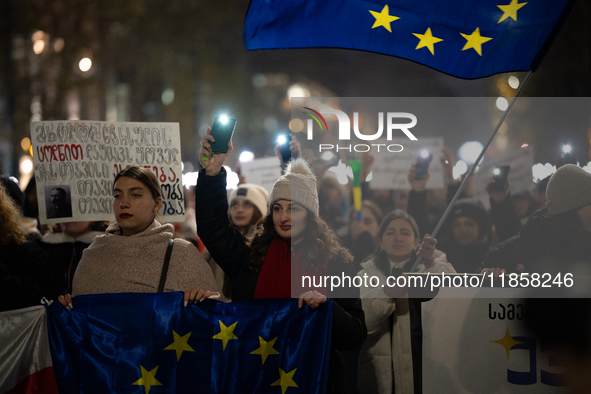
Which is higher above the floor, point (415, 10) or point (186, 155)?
point (186, 155)

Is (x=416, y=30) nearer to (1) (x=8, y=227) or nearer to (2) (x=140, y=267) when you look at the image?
(2) (x=140, y=267)

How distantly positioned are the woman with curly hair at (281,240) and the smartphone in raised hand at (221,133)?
0.03 meters

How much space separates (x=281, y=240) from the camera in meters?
3.22

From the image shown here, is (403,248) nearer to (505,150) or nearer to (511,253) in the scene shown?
(511,253)

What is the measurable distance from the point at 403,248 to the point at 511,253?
58cm

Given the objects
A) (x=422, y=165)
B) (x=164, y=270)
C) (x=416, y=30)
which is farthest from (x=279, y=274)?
(x=416, y=30)

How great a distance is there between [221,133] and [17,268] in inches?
56.5

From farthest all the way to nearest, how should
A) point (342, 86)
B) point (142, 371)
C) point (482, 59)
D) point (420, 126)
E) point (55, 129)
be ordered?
1. point (342, 86)
2. point (55, 129)
3. point (482, 59)
4. point (420, 126)
5. point (142, 371)

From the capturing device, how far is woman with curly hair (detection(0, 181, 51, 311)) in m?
3.20

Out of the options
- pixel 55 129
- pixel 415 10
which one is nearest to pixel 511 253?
pixel 415 10

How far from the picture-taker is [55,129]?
3881 millimetres

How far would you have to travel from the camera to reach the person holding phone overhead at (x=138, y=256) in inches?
123

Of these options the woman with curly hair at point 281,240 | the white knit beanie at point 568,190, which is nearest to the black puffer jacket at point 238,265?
the woman with curly hair at point 281,240

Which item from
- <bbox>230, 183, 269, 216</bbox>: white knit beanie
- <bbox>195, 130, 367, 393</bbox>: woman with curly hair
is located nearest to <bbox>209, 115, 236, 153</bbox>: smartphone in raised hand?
<bbox>195, 130, 367, 393</bbox>: woman with curly hair
